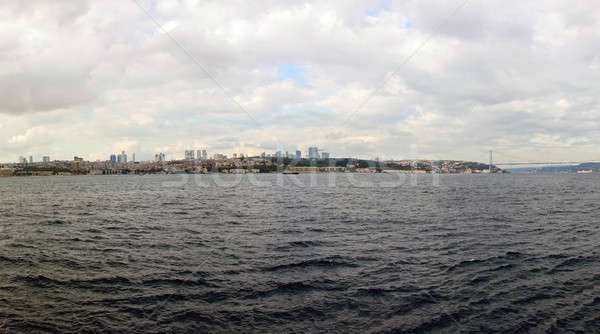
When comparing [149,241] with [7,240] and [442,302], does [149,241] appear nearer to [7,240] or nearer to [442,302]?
[7,240]

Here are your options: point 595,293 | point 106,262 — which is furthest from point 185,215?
point 595,293

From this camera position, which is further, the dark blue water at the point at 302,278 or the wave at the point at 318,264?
the wave at the point at 318,264

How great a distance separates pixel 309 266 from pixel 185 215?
18225 mm

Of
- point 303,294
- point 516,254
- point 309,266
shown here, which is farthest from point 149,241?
point 516,254

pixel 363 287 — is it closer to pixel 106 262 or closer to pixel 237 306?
pixel 237 306

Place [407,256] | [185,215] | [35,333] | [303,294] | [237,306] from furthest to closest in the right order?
1. [185,215]
2. [407,256]
3. [303,294]
4. [237,306]
5. [35,333]

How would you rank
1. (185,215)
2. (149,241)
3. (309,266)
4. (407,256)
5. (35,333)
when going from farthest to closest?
(185,215) < (149,241) < (407,256) < (309,266) < (35,333)

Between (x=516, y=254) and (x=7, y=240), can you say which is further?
(x=7, y=240)

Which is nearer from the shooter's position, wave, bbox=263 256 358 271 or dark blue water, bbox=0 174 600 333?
dark blue water, bbox=0 174 600 333

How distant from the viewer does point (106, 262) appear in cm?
1479

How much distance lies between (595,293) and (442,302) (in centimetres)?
518

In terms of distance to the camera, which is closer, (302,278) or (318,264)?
(302,278)

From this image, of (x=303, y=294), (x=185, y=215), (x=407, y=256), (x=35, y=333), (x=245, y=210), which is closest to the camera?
(x=35, y=333)

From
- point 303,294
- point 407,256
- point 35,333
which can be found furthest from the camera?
point 407,256
